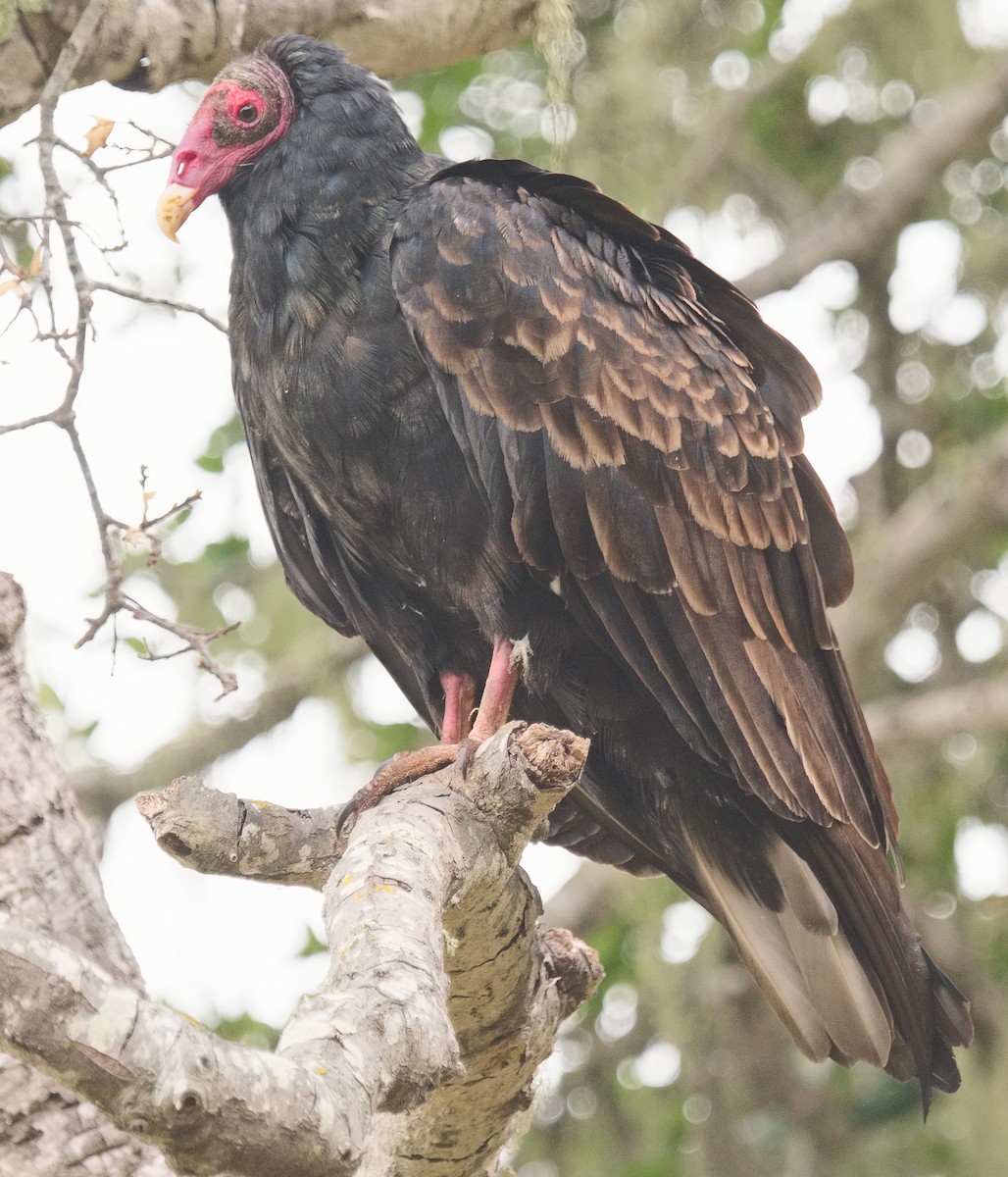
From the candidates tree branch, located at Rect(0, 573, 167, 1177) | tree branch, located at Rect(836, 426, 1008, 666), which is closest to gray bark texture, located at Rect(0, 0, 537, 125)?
tree branch, located at Rect(0, 573, 167, 1177)

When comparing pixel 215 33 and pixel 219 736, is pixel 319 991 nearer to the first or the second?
pixel 215 33

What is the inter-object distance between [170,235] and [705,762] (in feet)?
5.57

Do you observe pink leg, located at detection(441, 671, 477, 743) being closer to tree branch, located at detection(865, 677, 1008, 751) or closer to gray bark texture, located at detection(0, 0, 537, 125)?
gray bark texture, located at detection(0, 0, 537, 125)

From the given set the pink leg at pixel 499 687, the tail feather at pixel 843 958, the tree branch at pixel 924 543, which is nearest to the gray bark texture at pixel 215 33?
the pink leg at pixel 499 687

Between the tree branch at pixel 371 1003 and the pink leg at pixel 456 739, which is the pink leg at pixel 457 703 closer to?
the pink leg at pixel 456 739

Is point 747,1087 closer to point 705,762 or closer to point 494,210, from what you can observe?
point 705,762

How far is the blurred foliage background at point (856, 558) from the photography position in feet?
17.6

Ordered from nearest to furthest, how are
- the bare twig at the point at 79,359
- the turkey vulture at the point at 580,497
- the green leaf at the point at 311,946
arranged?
the bare twig at the point at 79,359
the turkey vulture at the point at 580,497
the green leaf at the point at 311,946

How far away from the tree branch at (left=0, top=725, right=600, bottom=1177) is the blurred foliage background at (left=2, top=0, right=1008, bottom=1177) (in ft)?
7.85

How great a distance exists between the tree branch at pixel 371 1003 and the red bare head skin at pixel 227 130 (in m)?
1.52

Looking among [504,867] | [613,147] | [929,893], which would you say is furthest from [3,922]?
[929,893]

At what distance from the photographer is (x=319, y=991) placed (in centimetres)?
179

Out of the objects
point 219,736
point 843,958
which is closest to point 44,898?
point 843,958

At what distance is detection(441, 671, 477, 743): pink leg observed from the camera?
Answer: 354 cm
